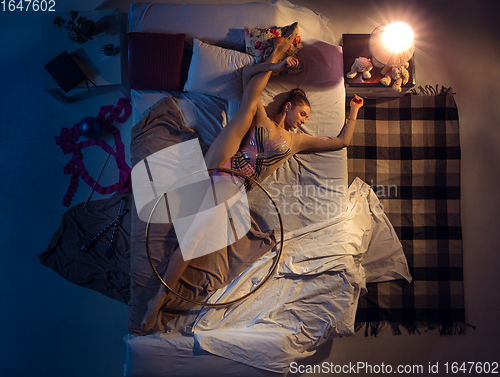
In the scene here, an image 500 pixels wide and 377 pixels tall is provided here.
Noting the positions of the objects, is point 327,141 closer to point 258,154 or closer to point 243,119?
point 258,154

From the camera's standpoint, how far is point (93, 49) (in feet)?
8.33

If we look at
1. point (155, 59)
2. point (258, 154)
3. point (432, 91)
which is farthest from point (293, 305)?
point (432, 91)

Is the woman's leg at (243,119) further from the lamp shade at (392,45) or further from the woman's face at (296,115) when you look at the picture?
the lamp shade at (392,45)

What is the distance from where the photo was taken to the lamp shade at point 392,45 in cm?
224

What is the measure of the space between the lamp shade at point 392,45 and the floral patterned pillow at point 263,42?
1.98ft

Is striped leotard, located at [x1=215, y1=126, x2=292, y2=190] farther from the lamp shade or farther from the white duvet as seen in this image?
the lamp shade

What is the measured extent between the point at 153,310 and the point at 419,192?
2.54 meters

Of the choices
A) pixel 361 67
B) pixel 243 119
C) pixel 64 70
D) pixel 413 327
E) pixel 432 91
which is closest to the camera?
pixel 243 119

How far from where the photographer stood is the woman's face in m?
2.29

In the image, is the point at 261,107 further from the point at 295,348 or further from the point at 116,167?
the point at 295,348

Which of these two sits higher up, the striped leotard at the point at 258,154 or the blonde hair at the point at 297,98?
the blonde hair at the point at 297,98

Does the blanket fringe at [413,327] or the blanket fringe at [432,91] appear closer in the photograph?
the blanket fringe at [413,327]

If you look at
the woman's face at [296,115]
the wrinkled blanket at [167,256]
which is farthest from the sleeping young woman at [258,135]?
the wrinkled blanket at [167,256]

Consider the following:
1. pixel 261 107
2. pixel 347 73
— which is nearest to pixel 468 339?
pixel 347 73
